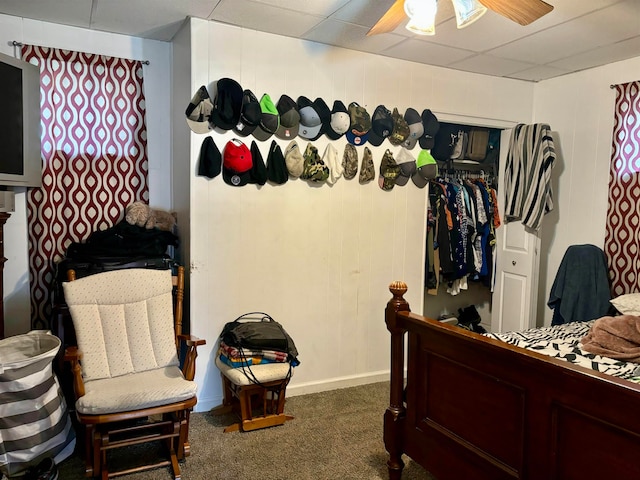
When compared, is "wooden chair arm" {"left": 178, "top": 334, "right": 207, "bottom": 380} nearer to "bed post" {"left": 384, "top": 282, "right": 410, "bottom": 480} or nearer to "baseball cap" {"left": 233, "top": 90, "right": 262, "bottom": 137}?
"bed post" {"left": 384, "top": 282, "right": 410, "bottom": 480}

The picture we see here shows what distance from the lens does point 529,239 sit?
13.5 feet

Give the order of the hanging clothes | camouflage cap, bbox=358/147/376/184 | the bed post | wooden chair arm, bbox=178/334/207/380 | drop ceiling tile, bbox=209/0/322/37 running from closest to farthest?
the bed post → wooden chair arm, bbox=178/334/207/380 → drop ceiling tile, bbox=209/0/322/37 → camouflage cap, bbox=358/147/376/184 → the hanging clothes

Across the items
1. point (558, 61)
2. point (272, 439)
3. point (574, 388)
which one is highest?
point (558, 61)

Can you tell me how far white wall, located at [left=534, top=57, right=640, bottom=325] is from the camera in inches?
146

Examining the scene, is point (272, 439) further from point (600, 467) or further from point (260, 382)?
point (600, 467)

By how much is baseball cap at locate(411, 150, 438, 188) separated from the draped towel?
2.91 ft

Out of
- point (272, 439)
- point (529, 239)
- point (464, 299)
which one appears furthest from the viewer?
point (464, 299)

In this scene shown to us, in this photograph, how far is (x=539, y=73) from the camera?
155 inches

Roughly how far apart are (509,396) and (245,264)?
1851 millimetres

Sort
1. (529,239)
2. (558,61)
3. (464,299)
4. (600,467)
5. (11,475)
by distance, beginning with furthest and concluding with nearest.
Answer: (464,299) < (529,239) < (558,61) < (11,475) < (600,467)

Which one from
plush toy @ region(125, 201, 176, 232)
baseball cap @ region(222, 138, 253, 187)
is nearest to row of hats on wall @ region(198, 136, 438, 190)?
baseball cap @ region(222, 138, 253, 187)

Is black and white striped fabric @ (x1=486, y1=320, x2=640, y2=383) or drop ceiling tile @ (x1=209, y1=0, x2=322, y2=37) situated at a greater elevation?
drop ceiling tile @ (x1=209, y1=0, x2=322, y2=37)

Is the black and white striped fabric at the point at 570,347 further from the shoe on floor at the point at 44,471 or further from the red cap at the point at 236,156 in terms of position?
the shoe on floor at the point at 44,471

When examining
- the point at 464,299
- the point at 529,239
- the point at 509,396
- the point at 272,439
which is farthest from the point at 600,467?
the point at 464,299
